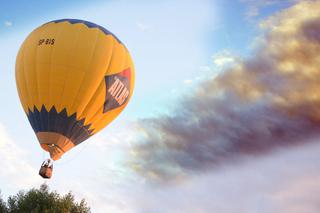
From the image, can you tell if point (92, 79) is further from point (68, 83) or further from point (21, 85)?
point (21, 85)

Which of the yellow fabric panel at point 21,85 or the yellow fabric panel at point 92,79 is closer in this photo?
the yellow fabric panel at point 92,79

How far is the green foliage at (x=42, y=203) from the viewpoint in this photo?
45.2 meters

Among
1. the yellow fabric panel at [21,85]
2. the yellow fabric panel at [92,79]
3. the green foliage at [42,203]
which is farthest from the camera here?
the green foliage at [42,203]

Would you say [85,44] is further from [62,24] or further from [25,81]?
[25,81]

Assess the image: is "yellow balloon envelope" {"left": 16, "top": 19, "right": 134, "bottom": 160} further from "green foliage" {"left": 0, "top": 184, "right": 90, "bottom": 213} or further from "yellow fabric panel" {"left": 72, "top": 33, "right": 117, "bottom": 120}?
"green foliage" {"left": 0, "top": 184, "right": 90, "bottom": 213}

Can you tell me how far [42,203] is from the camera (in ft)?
151

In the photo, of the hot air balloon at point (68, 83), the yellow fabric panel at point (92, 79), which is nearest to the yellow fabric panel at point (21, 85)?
the hot air balloon at point (68, 83)

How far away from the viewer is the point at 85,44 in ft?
109

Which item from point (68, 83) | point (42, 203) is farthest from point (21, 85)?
point (42, 203)

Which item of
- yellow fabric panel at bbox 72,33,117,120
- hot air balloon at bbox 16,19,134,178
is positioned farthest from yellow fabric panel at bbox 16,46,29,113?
yellow fabric panel at bbox 72,33,117,120

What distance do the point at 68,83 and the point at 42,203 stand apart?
20.0 metres

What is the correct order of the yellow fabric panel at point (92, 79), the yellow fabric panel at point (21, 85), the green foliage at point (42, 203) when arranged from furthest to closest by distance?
the green foliage at point (42, 203)
the yellow fabric panel at point (21, 85)
the yellow fabric panel at point (92, 79)

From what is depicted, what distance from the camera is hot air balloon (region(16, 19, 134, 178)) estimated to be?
105 feet

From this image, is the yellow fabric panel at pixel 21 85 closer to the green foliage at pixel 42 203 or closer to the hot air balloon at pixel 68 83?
the hot air balloon at pixel 68 83
